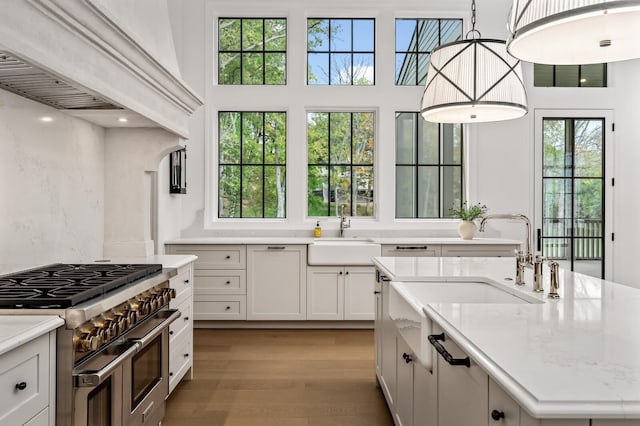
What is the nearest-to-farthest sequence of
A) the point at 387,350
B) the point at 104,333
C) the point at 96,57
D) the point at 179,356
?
the point at 104,333 < the point at 96,57 < the point at 387,350 < the point at 179,356

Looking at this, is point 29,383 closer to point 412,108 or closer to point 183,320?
point 183,320

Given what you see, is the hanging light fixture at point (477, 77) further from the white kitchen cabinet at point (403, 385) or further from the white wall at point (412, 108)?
the white wall at point (412, 108)

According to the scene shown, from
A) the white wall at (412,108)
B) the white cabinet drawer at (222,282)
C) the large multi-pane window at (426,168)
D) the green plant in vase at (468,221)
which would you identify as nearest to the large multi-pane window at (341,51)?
the white wall at (412,108)

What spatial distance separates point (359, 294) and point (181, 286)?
6.58 feet

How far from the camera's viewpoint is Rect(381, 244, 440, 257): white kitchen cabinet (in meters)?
4.48

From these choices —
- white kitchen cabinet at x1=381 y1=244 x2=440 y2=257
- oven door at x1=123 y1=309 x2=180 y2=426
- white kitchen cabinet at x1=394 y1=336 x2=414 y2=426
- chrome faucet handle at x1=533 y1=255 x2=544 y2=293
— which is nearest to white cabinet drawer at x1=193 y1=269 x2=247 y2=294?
white kitchen cabinet at x1=381 y1=244 x2=440 y2=257

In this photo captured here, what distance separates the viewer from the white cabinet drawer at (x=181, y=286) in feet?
9.48

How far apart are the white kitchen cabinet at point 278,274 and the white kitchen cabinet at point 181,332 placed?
49.2 inches

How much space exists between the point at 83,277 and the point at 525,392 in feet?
6.17

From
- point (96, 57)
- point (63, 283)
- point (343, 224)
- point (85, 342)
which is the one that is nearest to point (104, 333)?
point (85, 342)

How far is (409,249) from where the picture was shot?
451 cm

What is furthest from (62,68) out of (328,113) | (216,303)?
(328,113)

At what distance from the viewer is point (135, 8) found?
230 centimetres

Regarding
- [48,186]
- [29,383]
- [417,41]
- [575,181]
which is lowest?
[29,383]
